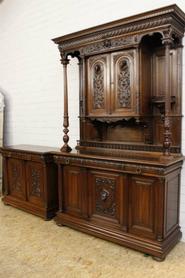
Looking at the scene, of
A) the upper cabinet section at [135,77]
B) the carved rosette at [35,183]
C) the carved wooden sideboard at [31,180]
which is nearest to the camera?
the upper cabinet section at [135,77]

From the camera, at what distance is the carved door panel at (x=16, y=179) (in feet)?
12.8

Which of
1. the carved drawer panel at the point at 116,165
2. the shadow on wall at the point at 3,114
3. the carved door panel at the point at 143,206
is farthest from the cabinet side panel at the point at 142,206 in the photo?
Result: the shadow on wall at the point at 3,114

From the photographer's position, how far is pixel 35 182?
12.2 feet

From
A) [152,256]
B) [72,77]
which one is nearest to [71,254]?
[152,256]

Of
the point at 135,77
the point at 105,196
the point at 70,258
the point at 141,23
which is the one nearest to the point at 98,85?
the point at 135,77

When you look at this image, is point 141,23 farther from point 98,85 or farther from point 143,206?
point 143,206

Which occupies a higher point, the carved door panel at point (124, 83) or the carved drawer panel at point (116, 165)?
the carved door panel at point (124, 83)

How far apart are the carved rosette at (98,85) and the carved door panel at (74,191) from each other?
0.83 m

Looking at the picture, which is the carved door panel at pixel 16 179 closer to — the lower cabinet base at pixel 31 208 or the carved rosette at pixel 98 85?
the lower cabinet base at pixel 31 208

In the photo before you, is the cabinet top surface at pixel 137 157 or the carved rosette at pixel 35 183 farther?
the carved rosette at pixel 35 183

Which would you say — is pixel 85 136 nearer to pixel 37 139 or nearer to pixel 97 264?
pixel 37 139

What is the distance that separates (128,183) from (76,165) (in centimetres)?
72

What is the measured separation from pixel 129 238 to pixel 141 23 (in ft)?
7.31

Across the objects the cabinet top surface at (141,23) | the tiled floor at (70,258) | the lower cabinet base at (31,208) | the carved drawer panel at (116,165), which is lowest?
the tiled floor at (70,258)
